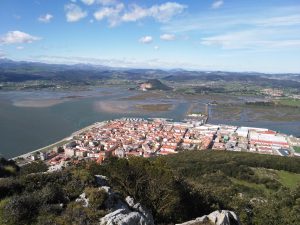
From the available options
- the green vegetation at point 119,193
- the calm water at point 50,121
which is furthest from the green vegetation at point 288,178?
the calm water at point 50,121

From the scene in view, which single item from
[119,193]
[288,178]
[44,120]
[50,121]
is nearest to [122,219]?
[119,193]

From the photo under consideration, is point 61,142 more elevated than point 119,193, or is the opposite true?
point 119,193

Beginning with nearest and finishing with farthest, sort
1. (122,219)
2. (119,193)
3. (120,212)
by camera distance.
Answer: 1. (122,219)
2. (120,212)
3. (119,193)

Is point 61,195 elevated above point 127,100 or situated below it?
above

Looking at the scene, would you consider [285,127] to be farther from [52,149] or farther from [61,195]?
[61,195]

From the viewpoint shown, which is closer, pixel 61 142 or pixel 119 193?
pixel 119 193

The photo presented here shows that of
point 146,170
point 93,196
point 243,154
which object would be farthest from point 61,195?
point 243,154

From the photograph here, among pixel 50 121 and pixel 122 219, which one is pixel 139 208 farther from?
Result: pixel 50 121

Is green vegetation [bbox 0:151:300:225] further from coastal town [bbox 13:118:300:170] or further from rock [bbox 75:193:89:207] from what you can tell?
coastal town [bbox 13:118:300:170]
